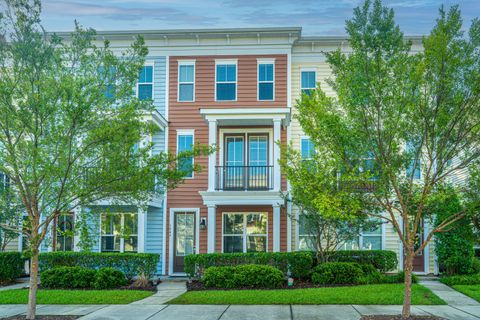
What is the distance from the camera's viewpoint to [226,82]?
19.3 m

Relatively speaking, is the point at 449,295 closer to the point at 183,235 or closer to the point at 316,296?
the point at 316,296

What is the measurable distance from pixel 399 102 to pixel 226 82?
35.2ft

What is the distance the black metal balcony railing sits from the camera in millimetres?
18219

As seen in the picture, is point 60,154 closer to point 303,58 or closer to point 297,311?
point 297,311

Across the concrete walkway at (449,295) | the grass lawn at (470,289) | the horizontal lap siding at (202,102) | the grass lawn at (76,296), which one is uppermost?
the horizontal lap siding at (202,102)

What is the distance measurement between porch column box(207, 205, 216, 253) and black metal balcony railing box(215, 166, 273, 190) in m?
0.87

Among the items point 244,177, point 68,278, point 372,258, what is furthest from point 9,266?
point 372,258

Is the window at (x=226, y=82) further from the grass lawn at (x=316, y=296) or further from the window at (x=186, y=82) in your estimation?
the grass lawn at (x=316, y=296)

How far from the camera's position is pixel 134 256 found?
16250 millimetres

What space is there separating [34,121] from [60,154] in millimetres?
857

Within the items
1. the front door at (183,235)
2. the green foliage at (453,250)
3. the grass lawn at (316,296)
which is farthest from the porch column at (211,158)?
the green foliage at (453,250)

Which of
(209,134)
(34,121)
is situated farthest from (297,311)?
(209,134)

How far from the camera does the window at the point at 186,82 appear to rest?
63.7 feet

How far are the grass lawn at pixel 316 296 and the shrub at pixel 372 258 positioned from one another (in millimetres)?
2861
